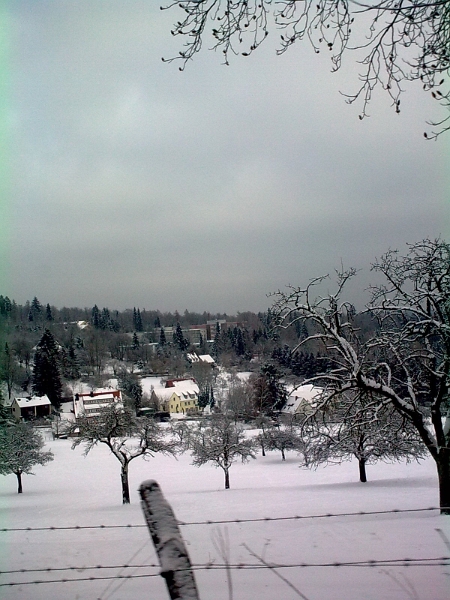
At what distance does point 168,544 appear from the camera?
4.96 ft

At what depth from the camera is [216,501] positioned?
12.4 m

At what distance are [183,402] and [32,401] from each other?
803 inches

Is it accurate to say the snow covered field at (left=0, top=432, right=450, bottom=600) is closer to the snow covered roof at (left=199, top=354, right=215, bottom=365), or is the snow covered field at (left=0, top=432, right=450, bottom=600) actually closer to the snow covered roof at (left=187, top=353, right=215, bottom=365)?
the snow covered roof at (left=199, top=354, right=215, bottom=365)

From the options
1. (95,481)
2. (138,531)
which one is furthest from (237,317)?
(138,531)

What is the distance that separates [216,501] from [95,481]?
12.2 meters

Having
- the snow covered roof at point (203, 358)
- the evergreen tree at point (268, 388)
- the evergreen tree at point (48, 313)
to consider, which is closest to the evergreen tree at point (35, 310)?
the evergreen tree at point (48, 313)

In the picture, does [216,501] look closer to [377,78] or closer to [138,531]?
[138,531]

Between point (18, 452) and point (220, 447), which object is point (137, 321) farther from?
point (220, 447)

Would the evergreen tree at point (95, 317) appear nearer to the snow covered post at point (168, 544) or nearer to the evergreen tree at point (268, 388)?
the evergreen tree at point (268, 388)

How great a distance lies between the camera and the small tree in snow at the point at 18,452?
1975 centimetres

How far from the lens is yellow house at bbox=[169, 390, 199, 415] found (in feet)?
176

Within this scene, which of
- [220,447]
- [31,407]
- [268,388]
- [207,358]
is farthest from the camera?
[207,358]

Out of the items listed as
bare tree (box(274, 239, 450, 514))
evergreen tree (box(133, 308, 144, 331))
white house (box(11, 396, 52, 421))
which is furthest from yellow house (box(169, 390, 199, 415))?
bare tree (box(274, 239, 450, 514))

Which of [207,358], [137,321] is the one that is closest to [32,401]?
[207,358]
